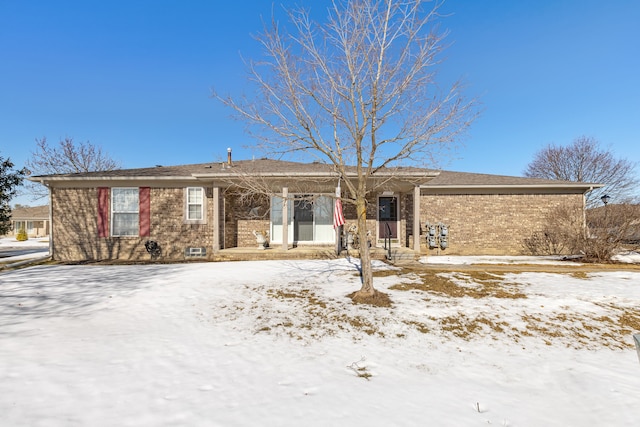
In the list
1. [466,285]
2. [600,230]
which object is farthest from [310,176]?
[600,230]

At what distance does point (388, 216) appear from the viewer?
12.3 m

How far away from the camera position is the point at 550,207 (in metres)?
11.7

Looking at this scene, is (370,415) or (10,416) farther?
(370,415)

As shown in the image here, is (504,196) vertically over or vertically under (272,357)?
over

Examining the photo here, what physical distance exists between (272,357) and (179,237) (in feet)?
28.9

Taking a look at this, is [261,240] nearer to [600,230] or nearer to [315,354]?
[315,354]

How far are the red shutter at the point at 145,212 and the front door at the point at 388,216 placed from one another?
9630 mm

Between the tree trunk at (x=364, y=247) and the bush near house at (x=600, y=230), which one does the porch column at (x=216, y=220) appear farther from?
the bush near house at (x=600, y=230)

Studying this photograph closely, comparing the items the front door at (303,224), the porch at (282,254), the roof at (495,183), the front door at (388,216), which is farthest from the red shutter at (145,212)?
the roof at (495,183)

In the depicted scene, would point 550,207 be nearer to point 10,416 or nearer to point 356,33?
point 356,33

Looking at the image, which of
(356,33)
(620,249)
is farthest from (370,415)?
(620,249)

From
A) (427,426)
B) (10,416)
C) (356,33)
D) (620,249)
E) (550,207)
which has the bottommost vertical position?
(427,426)

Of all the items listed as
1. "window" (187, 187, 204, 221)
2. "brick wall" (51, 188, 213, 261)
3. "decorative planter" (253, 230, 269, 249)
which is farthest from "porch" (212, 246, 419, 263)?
"window" (187, 187, 204, 221)

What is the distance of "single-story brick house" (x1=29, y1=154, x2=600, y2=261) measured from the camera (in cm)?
1038
